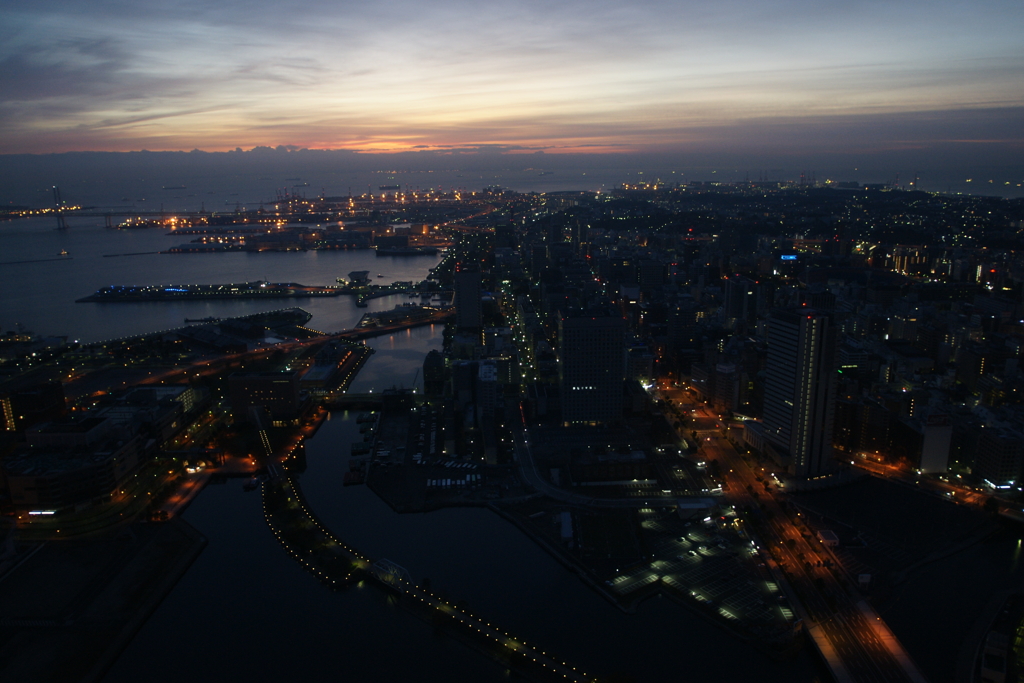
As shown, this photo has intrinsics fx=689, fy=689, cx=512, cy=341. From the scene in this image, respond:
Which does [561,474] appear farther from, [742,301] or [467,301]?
[742,301]

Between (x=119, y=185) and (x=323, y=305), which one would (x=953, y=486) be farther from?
(x=119, y=185)

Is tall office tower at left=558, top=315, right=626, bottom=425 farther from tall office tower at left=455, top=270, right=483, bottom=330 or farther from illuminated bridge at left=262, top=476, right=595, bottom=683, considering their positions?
Result: tall office tower at left=455, top=270, right=483, bottom=330

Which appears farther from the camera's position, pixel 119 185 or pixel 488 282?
pixel 119 185

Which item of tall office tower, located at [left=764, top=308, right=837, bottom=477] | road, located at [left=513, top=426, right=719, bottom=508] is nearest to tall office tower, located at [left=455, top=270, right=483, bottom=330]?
road, located at [left=513, top=426, right=719, bottom=508]

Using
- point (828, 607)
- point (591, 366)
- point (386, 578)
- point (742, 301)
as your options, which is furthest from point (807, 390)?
point (742, 301)

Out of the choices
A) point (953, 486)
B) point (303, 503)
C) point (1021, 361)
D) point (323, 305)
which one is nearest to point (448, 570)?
point (303, 503)

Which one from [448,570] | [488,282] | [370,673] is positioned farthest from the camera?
[488,282]

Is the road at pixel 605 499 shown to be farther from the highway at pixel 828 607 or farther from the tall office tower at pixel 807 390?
the tall office tower at pixel 807 390
